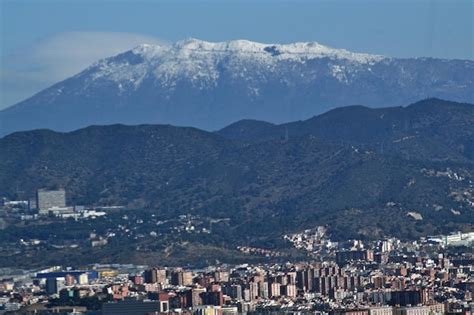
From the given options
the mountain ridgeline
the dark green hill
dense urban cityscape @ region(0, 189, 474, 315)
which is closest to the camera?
dense urban cityscape @ region(0, 189, 474, 315)

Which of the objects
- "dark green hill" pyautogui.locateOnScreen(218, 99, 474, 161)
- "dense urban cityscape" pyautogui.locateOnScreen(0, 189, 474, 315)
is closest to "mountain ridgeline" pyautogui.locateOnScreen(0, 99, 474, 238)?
"dark green hill" pyautogui.locateOnScreen(218, 99, 474, 161)

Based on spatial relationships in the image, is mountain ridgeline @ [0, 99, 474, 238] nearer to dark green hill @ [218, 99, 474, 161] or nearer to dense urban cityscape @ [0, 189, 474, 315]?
dark green hill @ [218, 99, 474, 161]

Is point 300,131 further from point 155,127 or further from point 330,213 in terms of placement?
point 330,213

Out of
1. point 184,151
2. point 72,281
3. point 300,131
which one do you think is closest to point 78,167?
point 184,151

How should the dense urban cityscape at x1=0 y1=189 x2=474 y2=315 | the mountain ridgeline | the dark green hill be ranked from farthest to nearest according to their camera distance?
the dark green hill < the mountain ridgeline < the dense urban cityscape at x1=0 y1=189 x2=474 y2=315

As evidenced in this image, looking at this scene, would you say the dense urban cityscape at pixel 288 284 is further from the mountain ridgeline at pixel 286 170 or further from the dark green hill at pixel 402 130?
the dark green hill at pixel 402 130

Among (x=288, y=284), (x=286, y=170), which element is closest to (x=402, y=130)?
(x=286, y=170)

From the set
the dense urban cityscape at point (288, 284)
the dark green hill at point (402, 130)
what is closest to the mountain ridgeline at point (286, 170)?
the dark green hill at point (402, 130)

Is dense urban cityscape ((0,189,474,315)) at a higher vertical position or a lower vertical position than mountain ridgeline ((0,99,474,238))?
lower

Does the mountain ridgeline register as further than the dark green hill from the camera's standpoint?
No
